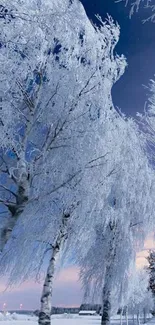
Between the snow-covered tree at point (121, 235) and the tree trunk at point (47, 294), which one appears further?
the snow-covered tree at point (121, 235)

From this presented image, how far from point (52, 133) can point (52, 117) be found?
380 mm

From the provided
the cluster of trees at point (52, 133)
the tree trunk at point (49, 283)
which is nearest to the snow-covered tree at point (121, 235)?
the cluster of trees at point (52, 133)

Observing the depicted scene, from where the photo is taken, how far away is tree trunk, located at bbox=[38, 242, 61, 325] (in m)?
11.0

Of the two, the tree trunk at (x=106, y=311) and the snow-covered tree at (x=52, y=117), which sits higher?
the snow-covered tree at (x=52, y=117)

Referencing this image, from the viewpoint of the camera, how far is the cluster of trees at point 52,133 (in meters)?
7.16

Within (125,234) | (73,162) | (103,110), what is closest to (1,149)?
(73,162)

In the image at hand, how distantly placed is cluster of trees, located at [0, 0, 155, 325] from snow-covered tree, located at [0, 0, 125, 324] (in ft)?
0.08

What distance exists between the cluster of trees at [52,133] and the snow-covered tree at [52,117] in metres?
0.02

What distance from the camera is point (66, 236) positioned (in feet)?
38.8

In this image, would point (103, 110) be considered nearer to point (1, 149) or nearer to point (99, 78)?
point (99, 78)

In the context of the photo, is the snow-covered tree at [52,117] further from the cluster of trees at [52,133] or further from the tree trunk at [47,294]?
the tree trunk at [47,294]

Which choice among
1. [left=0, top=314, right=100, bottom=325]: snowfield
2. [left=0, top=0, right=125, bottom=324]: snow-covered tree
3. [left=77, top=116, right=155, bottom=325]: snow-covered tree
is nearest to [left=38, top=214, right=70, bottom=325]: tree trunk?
[left=0, top=0, right=125, bottom=324]: snow-covered tree

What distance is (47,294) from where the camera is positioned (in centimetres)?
1126

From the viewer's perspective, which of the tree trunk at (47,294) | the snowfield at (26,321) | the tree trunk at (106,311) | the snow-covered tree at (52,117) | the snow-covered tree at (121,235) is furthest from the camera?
the snowfield at (26,321)
